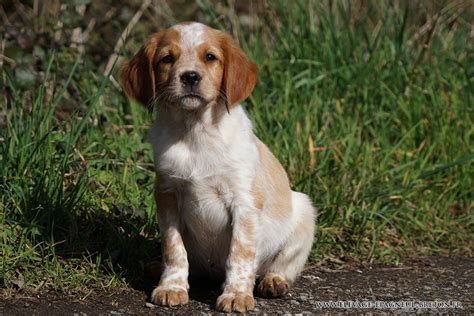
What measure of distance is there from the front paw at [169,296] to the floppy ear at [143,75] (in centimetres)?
97

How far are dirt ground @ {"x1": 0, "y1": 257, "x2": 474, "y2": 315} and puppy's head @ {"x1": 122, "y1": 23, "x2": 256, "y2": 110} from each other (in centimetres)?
105

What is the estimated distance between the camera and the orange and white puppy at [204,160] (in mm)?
4410

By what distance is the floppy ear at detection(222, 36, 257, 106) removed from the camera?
14.8 ft

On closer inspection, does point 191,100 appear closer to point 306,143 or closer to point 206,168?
point 206,168

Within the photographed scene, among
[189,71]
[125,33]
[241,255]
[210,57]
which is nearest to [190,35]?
[210,57]

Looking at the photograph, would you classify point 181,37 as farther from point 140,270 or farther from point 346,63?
point 346,63

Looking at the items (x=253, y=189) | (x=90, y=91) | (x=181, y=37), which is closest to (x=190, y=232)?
(x=253, y=189)

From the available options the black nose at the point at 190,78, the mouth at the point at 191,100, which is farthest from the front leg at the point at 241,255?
the black nose at the point at 190,78

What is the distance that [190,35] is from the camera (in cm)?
448

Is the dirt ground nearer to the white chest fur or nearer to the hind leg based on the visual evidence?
the hind leg

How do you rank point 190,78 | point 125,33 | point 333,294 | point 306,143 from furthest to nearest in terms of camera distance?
1. point 125,33
2. point 306,143
3. point 333,294
4. point 190,78

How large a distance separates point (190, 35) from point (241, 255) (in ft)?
3.88

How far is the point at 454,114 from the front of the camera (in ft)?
22.3

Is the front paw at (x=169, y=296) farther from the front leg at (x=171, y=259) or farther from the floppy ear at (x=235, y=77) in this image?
the floppy ear at (x=235, y=77)
